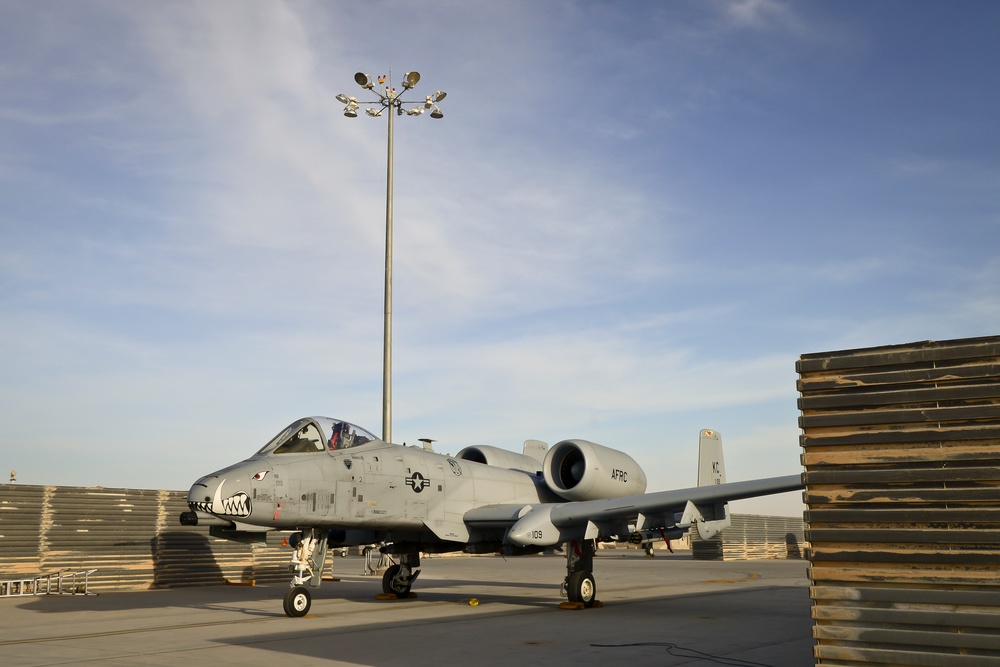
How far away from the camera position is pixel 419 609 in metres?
15.0

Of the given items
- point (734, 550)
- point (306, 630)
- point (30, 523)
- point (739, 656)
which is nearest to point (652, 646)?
point (739, 656)

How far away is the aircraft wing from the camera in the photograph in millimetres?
14555

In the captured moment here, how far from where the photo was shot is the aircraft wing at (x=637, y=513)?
14555 millimetres

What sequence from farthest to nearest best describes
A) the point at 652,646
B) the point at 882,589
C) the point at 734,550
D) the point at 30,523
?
the point at 734,550
the point at 30,523
the point at 652,646
the point at 882,589

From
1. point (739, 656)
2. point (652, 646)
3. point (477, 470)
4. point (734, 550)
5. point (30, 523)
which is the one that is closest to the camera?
point (739, 656)

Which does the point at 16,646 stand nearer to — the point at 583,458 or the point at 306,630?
the point at 306,630

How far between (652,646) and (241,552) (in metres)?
15.9

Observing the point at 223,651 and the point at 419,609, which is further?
the point at 419,609

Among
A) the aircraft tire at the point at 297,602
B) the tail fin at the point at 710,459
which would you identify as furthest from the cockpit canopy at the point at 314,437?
the tail fin at the point at 710,459

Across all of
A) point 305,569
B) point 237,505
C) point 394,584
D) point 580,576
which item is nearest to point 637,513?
point 580,576

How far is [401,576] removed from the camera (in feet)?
56.5

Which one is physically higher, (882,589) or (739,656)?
(882,589)

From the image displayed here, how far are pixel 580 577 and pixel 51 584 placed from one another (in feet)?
41.0

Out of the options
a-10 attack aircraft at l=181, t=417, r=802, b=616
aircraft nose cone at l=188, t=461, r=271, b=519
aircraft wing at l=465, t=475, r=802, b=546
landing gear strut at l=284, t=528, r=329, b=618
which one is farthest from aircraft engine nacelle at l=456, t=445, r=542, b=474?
aircraft nose cone at l=188, t=461, r=271, b=519
